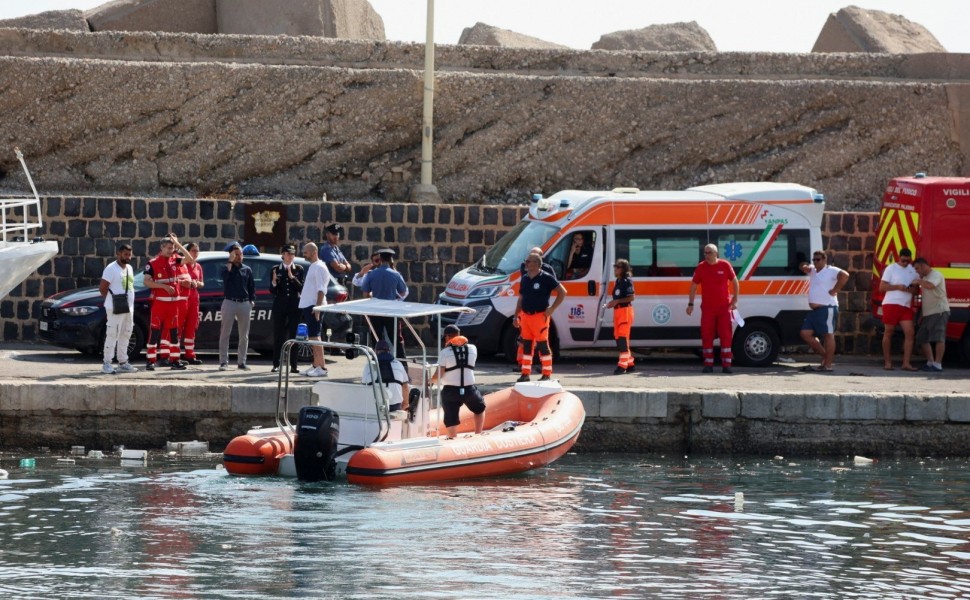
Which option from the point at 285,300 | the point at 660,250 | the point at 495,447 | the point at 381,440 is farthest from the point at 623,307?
the point at 381,440

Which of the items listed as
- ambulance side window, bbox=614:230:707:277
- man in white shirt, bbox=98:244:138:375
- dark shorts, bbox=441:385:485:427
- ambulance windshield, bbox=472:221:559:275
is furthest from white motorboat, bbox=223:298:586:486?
ambulance side window, bbox=614:230:707:277

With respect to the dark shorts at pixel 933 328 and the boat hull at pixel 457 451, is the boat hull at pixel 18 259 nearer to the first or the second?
the boat hull at pixel 457 451

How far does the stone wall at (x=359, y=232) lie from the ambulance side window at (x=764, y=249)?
2561mm

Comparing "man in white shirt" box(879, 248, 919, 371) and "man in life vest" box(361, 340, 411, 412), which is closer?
"man in life vest" box(361, 340, 411, 412)

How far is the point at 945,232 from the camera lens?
21.6 meters

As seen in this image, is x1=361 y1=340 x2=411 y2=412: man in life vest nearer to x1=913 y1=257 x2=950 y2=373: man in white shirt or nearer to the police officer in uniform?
the police officer in uniform

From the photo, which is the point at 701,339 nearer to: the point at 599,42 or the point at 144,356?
the point at 144,356

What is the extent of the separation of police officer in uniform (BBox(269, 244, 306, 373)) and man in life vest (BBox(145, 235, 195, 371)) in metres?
1.14

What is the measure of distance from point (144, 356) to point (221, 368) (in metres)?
1.79

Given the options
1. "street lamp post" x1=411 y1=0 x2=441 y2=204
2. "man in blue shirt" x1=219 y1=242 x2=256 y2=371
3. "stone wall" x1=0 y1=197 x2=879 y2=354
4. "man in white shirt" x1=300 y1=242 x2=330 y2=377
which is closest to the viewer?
"man in white shirt" x1=300 y1=242 x2=330 y2=377

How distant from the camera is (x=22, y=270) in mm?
19953

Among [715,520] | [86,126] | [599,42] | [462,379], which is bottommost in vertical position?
[715,520]

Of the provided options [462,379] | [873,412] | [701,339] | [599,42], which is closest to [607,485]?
[462,379]

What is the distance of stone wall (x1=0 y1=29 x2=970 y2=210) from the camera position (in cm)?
→ 3077
